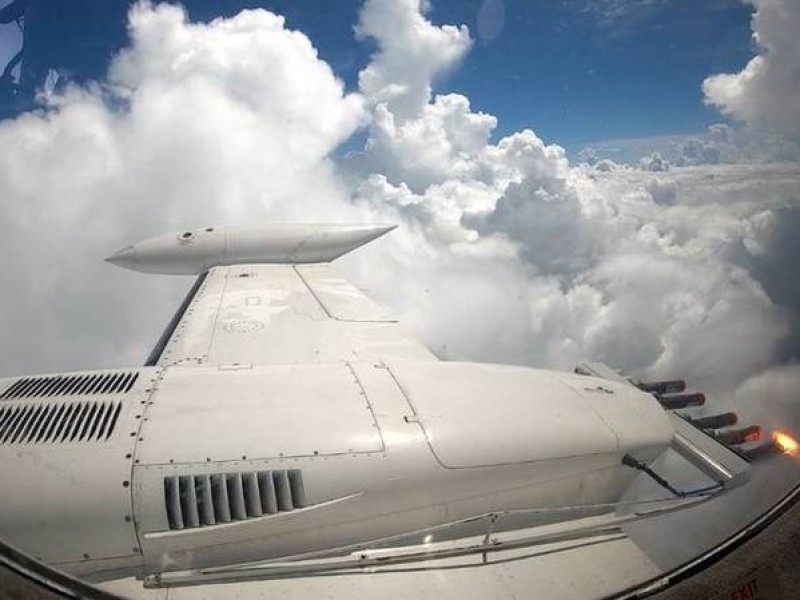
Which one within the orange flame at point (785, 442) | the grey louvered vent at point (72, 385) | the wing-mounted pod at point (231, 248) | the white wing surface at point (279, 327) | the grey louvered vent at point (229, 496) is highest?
the wing-mounted pod at point (231, 248)

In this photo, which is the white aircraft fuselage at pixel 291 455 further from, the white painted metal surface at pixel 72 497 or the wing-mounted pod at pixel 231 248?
the wing-mounted pod at pixel 231 248

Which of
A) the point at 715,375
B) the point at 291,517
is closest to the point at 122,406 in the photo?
the point at 291,517

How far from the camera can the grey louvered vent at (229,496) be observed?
267 cm

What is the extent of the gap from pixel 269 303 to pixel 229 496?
4124 mm

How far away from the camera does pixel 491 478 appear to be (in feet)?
10.2

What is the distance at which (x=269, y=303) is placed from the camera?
666 centimetres

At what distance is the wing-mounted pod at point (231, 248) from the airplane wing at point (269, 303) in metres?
0.02

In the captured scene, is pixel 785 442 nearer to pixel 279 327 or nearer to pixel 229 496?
pixel 229 496

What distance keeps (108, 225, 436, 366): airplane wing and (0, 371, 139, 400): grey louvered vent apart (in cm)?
102

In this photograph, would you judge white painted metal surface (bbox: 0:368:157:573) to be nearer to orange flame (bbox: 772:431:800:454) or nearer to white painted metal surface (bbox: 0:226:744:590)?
white painted metal surface (bbox: 0:226:744:590)

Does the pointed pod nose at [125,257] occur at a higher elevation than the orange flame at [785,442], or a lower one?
higher

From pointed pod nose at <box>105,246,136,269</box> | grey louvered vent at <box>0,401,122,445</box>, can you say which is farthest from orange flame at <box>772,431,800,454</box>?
pointed pod nose at <box>105,246,136,269</box>

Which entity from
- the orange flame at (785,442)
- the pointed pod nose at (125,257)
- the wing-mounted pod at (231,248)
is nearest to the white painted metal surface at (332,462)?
the orange flame at (785,442)

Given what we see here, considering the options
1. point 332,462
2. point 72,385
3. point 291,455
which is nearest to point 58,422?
point 72,385
